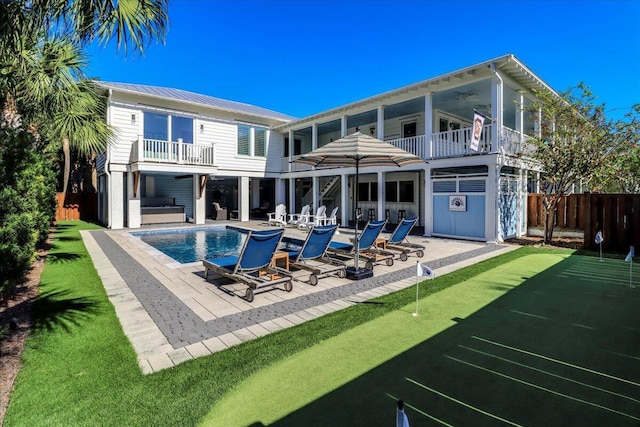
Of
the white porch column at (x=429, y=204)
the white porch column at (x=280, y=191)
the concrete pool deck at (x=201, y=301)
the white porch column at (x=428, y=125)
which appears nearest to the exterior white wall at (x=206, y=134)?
the white porch column at (x=280, y=191)

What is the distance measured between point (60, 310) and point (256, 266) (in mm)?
2974

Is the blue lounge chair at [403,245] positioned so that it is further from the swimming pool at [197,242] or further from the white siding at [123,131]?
the white siding at [123,131]

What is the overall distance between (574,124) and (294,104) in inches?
1300

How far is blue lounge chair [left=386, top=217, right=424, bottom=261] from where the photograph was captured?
352 inches

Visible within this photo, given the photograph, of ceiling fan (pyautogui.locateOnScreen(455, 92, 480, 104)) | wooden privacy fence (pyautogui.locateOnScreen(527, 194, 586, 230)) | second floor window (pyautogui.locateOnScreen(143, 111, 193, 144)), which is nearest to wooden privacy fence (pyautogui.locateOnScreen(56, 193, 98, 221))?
second floor window (pyautogui.locateOnScreen(143, 111, 193, 144))

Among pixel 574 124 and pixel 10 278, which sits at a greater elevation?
pixel 574 124

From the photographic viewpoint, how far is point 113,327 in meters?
4.29

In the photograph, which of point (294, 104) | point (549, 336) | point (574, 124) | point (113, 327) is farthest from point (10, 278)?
point (294, 104)

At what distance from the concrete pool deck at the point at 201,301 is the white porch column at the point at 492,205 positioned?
286 cm

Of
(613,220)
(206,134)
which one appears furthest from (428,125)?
(206,134)

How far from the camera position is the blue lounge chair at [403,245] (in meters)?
8.94

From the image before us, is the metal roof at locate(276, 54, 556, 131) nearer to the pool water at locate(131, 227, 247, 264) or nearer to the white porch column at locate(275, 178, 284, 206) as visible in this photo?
the white porch column at locate(275, 178, 284, 206)

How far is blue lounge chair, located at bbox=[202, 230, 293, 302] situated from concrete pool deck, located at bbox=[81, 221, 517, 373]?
242mm

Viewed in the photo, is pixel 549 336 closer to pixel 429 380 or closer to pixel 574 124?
pixel 429 380
